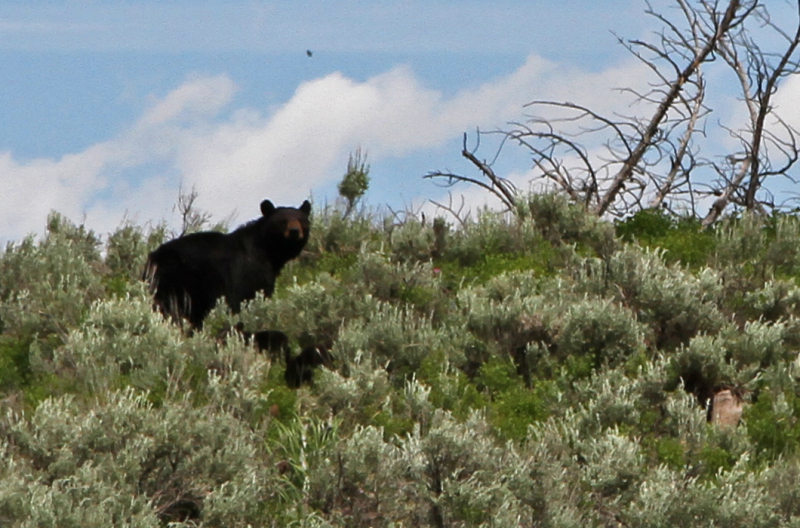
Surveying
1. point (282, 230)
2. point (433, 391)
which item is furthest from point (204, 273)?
point (433, 391)

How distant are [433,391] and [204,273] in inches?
99.6

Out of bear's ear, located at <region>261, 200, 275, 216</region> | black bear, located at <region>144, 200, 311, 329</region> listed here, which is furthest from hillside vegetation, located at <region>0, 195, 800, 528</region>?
bear's ear, located at <region>261, 200, 275, 216</region>

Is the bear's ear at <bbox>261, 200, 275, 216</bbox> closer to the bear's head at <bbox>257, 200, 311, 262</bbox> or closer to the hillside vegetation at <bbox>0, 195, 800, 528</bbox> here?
the bear's head at <bbox>257, 200, 311, 262</bbox>

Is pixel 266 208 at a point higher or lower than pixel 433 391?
higher

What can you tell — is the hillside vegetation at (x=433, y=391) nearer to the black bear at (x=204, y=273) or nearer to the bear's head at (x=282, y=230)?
the black bear at (x=204, y=273)

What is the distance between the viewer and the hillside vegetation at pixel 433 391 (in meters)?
6.70

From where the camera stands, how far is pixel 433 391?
8586 millimetres

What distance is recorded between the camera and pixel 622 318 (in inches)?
364

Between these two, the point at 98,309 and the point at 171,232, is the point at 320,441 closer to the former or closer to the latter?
the point at 98,309

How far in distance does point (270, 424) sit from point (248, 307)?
2.22 m

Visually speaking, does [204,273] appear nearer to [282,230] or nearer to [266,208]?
[282,230]

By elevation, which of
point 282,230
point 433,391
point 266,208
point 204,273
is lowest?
point 433,391

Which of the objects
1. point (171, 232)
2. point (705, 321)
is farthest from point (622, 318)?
point (171, 232)

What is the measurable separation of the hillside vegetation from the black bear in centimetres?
33
